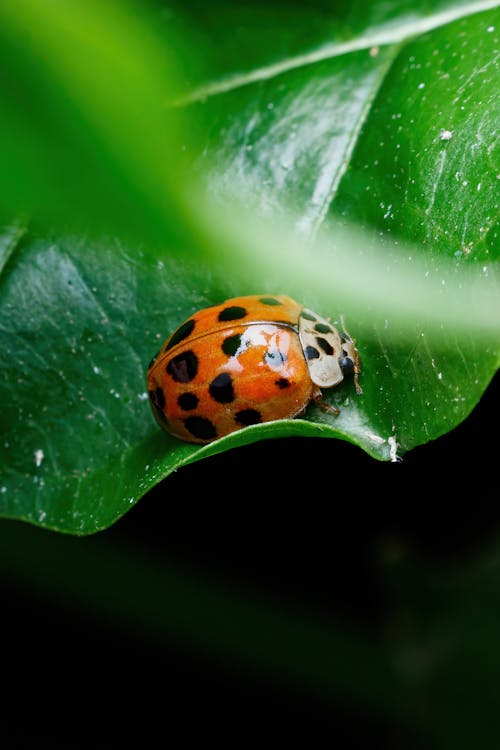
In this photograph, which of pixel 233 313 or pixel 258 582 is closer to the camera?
pixel 233 313

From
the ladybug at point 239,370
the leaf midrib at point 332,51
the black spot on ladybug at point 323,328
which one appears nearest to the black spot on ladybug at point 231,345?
the ladybug at point 239,370

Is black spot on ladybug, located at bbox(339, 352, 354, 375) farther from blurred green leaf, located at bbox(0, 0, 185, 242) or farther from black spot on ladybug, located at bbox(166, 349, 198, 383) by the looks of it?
blurred green leaf, located at bbox(0, 0, 185, 242)

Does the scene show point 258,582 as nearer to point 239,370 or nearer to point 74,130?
point 239,370

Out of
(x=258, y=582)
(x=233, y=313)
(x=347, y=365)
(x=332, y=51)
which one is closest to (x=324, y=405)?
(x=347, y=365)

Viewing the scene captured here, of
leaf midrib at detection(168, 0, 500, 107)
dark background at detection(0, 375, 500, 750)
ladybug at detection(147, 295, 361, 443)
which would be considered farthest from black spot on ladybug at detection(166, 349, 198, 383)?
leaf midrib at detection(168, 0, 500, 107)

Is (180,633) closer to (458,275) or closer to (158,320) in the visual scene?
(158,320)

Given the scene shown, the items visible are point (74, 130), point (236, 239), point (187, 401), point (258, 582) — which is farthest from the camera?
point (258, 582)
